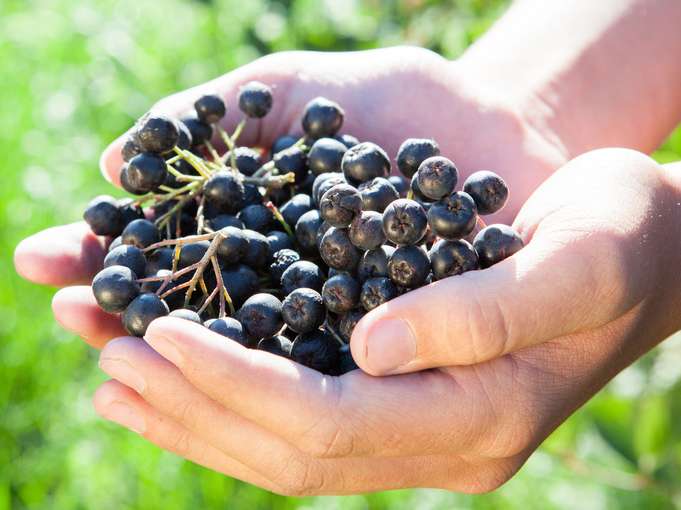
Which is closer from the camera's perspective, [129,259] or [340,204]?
[340,204]

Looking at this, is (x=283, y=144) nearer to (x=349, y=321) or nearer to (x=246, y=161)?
(x=246, y=161)

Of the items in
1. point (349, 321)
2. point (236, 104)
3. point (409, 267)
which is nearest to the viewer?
point (409, 267)

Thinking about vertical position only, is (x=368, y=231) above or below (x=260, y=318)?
above

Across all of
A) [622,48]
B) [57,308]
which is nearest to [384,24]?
[622,48]

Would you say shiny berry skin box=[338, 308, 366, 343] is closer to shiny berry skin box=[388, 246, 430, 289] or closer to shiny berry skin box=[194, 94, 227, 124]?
shiny berry skin box=[388, 246, 430, 289]

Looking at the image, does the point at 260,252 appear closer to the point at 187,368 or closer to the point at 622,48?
the point at 187,368

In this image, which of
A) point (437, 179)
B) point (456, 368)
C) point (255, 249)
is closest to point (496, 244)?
point (437, 179)
